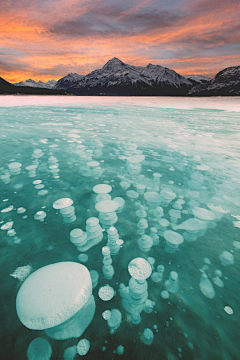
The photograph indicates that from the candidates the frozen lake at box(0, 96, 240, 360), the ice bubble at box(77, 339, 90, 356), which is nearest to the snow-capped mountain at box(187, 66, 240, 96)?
the frozen lake at box(0, 96, 240, 360)

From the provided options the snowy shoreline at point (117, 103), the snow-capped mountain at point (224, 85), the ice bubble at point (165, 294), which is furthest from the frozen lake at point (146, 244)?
the snow-capped mountain at point (224, 85)

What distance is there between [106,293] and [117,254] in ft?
1.32

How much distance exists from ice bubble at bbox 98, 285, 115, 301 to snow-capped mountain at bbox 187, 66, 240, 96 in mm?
175590

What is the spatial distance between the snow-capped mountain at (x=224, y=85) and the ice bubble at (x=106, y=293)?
576 feet

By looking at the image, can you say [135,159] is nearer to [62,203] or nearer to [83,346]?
[62,203]

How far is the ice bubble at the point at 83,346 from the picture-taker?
42.9 inches

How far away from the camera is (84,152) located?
473 centimetres

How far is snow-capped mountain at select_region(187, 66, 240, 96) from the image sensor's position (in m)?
144

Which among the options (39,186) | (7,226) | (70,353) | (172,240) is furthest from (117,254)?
(39,186)

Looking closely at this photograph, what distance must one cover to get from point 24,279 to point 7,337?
0.40 metres

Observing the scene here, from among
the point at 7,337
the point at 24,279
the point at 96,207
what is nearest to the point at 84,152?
the point at 96,207

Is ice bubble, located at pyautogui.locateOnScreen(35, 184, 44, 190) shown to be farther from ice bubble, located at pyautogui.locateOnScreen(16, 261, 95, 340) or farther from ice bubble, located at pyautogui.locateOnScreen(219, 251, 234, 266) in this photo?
ice bubble, located at pyautogui.locateOnScreen(219, 251, 234, 266)

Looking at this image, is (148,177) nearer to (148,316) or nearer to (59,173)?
(59,173)

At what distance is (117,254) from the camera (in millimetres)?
1766
